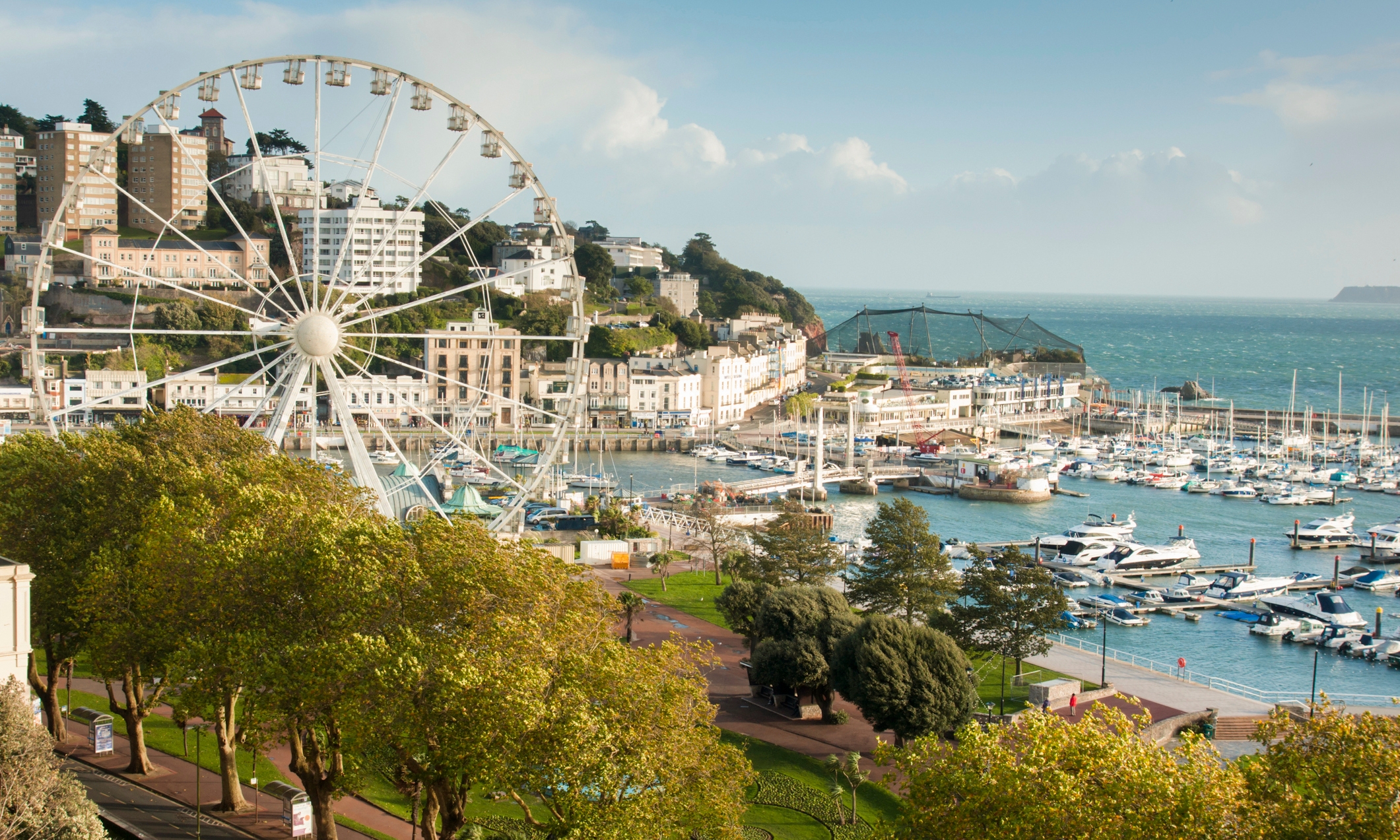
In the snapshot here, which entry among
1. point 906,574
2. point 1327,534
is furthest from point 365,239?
point 906,574

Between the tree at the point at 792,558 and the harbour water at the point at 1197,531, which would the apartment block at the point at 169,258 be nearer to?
the harbour water at the point at 1197,531

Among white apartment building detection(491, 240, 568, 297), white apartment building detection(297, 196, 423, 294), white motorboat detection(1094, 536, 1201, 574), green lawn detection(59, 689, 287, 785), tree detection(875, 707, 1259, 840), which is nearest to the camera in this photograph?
tree detection(875, 707, 1259, 840)

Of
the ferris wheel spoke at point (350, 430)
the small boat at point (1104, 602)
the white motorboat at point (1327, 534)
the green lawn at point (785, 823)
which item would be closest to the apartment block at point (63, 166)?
the ferris wheel spoke at point (350, 430)

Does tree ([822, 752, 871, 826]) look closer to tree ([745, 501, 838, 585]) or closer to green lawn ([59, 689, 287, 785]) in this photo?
tree ([745, 501, 838, 585])

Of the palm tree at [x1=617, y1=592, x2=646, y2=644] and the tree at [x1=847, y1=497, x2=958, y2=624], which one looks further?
the tree at [x1=847, y1=497, x2=958, y2=624]

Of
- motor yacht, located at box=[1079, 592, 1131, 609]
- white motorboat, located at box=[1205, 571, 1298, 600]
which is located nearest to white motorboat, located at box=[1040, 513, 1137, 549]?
white motorboat, located at box=[1205, 571, 1298, 600]

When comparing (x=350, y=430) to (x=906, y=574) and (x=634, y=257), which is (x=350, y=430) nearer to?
(x=906, y=574)
